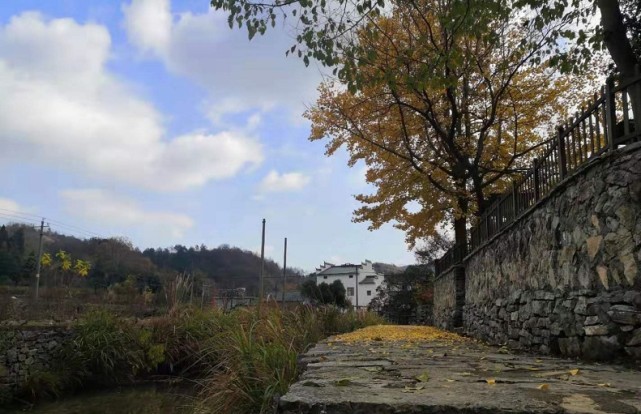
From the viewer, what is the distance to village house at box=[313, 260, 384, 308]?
69.8 meters

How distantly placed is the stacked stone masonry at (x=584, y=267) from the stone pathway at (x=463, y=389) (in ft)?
1.52

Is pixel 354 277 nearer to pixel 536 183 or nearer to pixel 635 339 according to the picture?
pixel 536 183

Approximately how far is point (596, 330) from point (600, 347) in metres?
0.15

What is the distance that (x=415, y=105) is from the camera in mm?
13352

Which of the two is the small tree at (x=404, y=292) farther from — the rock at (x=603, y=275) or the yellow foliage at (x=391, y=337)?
the rock at (x=603, y=275)

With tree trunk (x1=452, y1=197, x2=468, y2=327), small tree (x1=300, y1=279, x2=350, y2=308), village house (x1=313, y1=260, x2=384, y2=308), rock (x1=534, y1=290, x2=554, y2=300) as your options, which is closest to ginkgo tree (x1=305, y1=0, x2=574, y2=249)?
tree trunk (x1=452, y1=197, x2=468, y2=327)

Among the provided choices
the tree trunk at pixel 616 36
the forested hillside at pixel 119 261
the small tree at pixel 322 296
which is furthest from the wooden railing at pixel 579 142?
the forested hillside at pixel 119 261

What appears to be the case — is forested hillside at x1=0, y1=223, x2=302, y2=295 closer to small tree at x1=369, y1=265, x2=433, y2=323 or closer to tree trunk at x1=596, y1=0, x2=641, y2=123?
small tree at x1=369, y1=265, x2=433, y2=323

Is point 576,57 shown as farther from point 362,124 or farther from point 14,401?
point 14,401

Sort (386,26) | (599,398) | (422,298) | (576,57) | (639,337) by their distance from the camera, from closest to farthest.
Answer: (599,398), (639,337), (576,57), (386,26), (422,298)

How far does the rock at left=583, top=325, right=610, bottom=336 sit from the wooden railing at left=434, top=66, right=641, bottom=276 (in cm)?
153

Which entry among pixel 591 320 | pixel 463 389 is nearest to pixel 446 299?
pixel 591 320

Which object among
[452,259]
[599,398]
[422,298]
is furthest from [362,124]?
[422,298]

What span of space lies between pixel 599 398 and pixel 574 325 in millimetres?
2680
